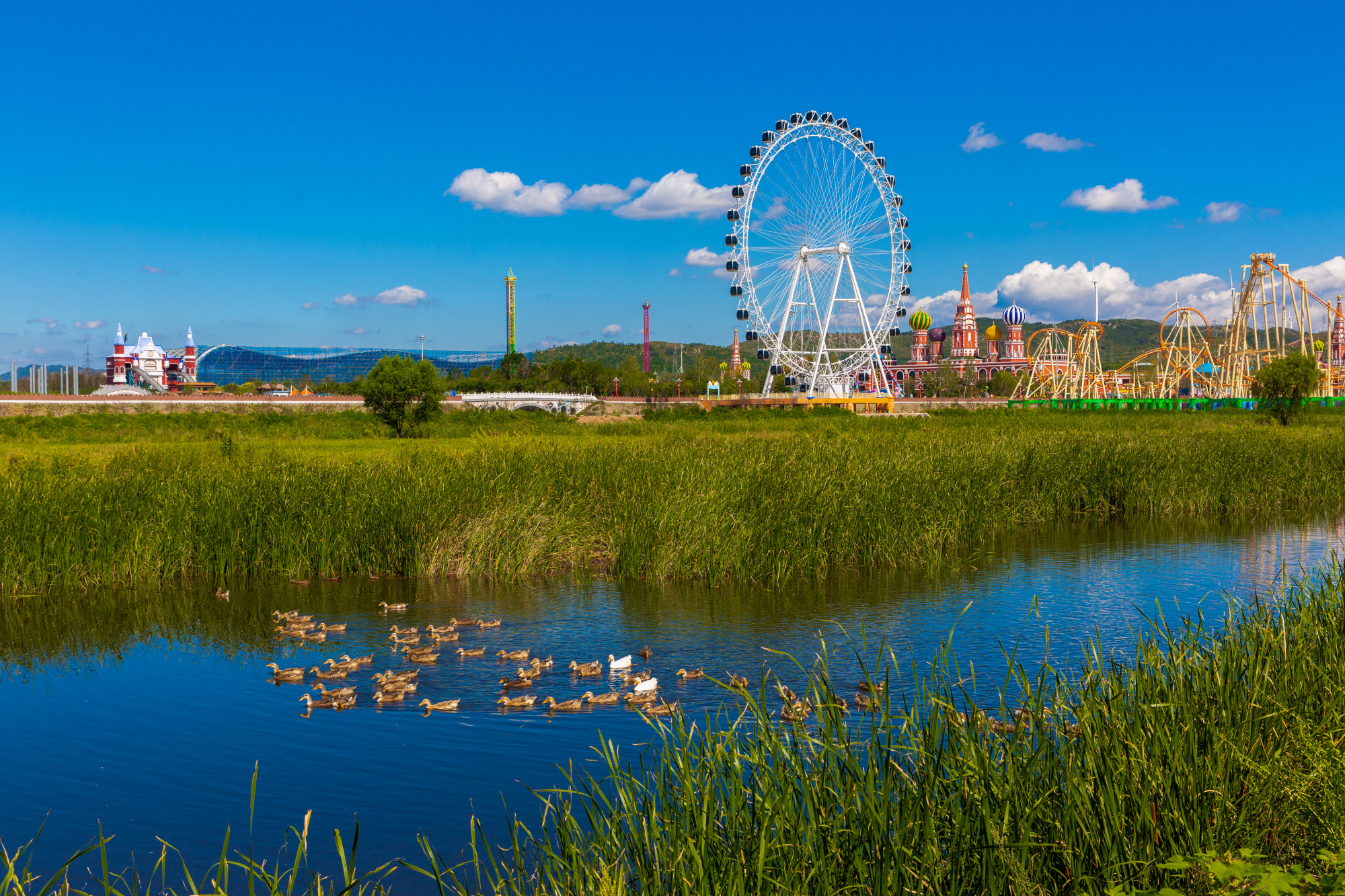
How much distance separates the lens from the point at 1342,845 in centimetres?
396

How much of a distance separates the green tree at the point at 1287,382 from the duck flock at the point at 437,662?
49862 mm

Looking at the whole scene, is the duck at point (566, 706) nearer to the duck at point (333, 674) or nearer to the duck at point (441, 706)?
the duck at point (441, 706)

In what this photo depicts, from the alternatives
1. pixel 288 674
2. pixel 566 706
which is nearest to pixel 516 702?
pixel 566 706

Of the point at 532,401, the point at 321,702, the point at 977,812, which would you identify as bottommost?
the point at 321,702

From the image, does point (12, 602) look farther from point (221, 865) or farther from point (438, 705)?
point (221, 865)

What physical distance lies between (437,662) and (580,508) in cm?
633

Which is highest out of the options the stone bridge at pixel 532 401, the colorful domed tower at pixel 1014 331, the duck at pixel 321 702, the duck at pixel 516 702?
the colorful domed tower at pixel 1014 331

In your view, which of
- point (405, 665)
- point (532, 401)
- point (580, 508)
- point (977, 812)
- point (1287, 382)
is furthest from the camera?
point (532, 401)

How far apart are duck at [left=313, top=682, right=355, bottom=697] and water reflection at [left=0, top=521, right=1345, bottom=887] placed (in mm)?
206

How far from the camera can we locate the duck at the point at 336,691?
878cm

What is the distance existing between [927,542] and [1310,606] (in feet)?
24.9

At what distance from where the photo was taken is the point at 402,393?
138ft

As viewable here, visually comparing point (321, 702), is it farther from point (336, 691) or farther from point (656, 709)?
point (656, 709)

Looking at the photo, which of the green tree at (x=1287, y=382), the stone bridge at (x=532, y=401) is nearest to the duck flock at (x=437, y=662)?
the green tree at (x=1287, y=382)
